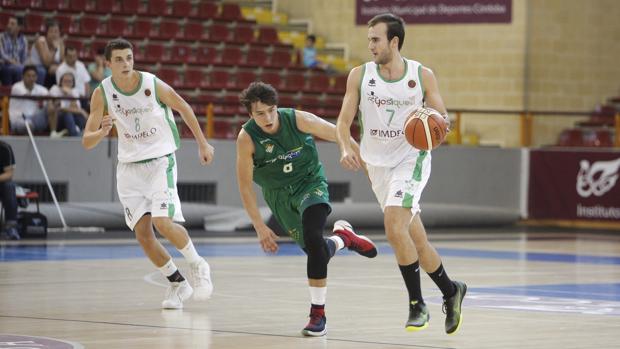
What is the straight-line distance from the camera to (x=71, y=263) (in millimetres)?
14555

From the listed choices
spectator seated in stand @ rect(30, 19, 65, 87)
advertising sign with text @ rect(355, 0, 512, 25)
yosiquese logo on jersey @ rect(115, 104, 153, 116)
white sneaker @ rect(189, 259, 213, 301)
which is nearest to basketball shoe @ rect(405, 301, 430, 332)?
white sneaker @ rect(189, 259, 213, 301)

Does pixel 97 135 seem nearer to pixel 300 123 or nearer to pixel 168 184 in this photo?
pixel 168 184

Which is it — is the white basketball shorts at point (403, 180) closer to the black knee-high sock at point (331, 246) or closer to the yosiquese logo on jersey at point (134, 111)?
the black knee-high sock at point (331, 246)

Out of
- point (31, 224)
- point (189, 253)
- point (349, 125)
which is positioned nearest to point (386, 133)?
point (349, 125)

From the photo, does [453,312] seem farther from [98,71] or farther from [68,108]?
[98,71]

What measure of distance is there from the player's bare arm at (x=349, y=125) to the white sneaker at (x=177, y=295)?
2.12m

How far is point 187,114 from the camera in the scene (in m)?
10.1

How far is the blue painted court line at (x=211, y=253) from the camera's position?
1562cm

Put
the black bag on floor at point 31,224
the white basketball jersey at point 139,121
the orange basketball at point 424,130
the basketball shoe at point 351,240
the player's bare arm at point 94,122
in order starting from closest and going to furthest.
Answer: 1. the orange basketball at point 424,130
2. the basketball shoe at point 351,240
3. the player's bare arm at point 94,122
4. the white basketball jersey at point 139,121
5. the black bag on floor at point 31,224

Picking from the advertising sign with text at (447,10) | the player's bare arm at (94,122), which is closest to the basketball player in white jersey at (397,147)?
the player's bare arm at (94,122)

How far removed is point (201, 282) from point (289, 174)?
58.6 inches

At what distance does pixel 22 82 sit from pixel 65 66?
2.85ft

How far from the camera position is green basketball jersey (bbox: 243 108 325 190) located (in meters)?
8.98

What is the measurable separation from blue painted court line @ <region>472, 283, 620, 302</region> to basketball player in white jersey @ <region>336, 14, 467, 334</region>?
3115 millimetres
